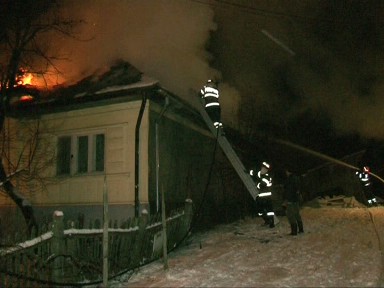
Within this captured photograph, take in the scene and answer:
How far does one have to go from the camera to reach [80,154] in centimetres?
1160

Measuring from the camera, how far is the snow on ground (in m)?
6.02

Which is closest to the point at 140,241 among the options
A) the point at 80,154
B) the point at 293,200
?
the point at 293,200

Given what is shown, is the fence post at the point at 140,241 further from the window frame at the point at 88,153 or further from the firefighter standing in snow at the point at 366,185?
the firefighter standing in snow at the point at 366,185

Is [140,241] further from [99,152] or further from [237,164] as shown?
Result: [99,152]

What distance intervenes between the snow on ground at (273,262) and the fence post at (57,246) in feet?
2.86

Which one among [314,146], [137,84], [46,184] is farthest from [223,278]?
[314,146]

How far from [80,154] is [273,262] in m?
6.52

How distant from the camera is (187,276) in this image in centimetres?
649

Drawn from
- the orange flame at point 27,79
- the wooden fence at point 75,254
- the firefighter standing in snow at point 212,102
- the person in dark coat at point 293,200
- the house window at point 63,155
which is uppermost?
the orange flame at point 27,79

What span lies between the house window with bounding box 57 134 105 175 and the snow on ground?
334 cm

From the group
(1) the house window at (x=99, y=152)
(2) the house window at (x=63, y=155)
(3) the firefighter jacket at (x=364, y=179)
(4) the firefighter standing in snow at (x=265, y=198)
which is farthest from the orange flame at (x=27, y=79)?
(3) the firefighter jacket at (x=364, y=179)

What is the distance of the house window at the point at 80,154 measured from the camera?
11312 mm

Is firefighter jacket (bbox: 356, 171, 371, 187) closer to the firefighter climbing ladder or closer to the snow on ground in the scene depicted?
the snow on ground

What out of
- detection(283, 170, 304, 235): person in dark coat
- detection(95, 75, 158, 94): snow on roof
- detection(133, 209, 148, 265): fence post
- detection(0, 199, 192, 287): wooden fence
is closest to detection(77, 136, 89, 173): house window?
detection(95, 75, 158, 94): snow on roof
